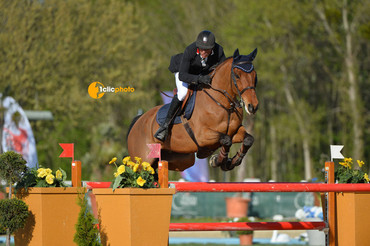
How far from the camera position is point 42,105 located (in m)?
19.0

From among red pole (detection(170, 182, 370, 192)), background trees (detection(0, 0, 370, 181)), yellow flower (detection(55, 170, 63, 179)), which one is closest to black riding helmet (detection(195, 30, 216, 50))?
red pole (detection(170, 182, 370, 192))

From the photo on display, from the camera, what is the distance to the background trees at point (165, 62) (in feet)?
62.1

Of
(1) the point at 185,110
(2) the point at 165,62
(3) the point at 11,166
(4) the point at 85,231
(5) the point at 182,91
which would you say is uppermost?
(2) the point at 165,62

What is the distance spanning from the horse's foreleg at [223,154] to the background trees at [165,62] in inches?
278

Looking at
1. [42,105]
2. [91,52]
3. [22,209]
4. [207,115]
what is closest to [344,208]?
[207,115]

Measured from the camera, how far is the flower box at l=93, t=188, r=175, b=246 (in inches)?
188

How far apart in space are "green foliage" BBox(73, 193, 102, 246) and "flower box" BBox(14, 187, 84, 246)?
16.7 inches

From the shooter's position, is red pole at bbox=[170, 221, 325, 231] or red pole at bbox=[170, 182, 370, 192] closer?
red pole at bbox=[170, 182, 370, 192]

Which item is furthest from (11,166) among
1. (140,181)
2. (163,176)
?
(163,176)

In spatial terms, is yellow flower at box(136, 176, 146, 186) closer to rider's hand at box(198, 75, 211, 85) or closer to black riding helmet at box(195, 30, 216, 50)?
rider's hand at box(198, 75, 211, 85)

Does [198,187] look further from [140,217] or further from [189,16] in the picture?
[189,16]

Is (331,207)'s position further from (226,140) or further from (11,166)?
(11,166)

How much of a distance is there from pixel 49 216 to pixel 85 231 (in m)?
0.63

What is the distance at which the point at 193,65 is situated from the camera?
22.1ft
